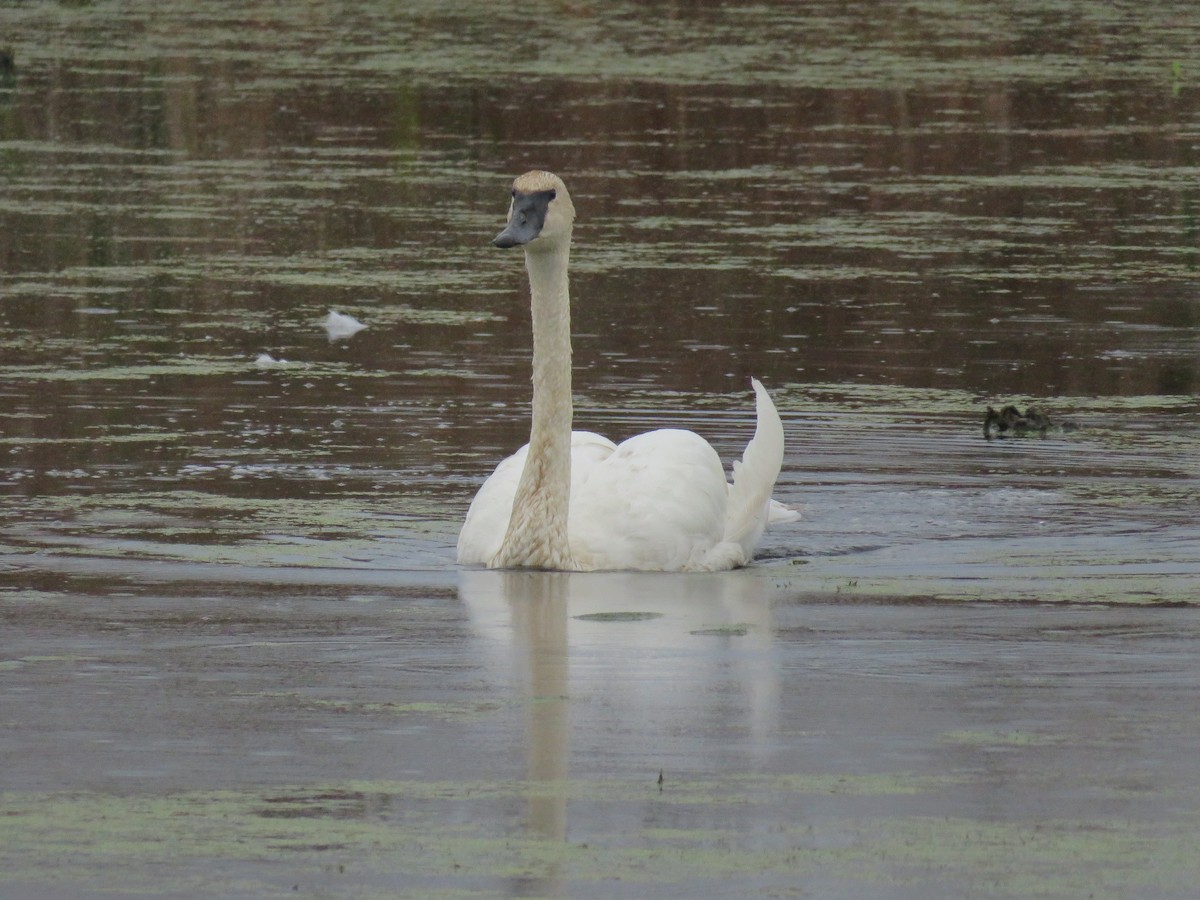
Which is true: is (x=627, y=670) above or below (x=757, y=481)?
above

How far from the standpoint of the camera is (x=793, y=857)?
525 cm

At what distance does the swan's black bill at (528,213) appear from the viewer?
9.77m

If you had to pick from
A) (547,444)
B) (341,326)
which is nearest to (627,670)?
(547,444)

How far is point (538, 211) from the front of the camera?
32.3 feet

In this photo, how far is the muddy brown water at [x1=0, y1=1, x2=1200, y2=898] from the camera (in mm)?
5527

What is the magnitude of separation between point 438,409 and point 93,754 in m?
6.97

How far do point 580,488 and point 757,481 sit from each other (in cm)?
71

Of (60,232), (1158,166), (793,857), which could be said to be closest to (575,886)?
(793,857)

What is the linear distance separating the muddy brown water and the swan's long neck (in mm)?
215

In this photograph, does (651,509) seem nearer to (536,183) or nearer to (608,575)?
(608,575)

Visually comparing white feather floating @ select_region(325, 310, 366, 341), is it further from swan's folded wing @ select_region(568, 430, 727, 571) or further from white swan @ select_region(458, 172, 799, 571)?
swan's folded wing @ select_region(568, 430, 727, 571)

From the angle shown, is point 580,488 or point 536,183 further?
point 580,488

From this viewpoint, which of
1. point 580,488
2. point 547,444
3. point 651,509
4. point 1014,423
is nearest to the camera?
point 651,509

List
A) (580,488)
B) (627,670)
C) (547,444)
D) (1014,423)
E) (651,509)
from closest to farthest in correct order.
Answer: (627,670) → (651,509) → (547,444) → (580,488) → (1014,423)
